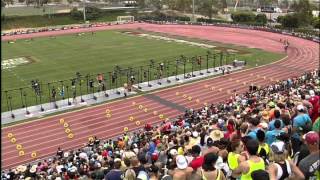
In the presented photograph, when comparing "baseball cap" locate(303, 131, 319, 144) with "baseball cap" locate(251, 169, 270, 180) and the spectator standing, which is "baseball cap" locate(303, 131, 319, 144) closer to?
the spectator standing

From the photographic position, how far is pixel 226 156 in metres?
9.66

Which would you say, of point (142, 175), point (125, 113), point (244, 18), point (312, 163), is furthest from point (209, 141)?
point (244, 18)

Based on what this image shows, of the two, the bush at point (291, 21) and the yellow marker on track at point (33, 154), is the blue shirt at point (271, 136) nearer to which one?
the yellow marker on track at point (33, 154)

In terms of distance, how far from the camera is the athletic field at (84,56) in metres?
39.8

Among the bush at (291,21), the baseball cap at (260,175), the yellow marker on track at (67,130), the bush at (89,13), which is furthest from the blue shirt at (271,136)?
the bush at (89,13)

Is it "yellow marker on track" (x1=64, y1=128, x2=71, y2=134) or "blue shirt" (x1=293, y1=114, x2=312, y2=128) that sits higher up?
"blue shirt" (x1=293, y1=114, x2=312, y2=128)

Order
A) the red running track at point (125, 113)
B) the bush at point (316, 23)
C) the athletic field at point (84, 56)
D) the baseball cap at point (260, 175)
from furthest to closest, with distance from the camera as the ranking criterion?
the bush at point (316, 23)
the athletic field at point (84, 56)
the red running track at point (125, 113)
the baseball cap at point (260, 175)

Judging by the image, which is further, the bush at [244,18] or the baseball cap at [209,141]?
the bush at [244,18]

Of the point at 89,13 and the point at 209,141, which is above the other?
the point at 89,13

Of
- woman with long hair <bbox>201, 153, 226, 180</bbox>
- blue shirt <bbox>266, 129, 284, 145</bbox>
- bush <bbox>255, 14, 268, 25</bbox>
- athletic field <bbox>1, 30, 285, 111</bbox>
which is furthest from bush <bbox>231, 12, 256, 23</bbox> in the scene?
woman with long hair <bbox>201, 153, 226, 180</bbox>

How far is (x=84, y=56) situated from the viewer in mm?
A: 52125

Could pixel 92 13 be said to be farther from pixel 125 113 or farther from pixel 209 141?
pixel 209 141

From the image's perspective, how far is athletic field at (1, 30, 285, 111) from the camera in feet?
131

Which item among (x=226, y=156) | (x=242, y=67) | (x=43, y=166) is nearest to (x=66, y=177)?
(x=43, y=166)
